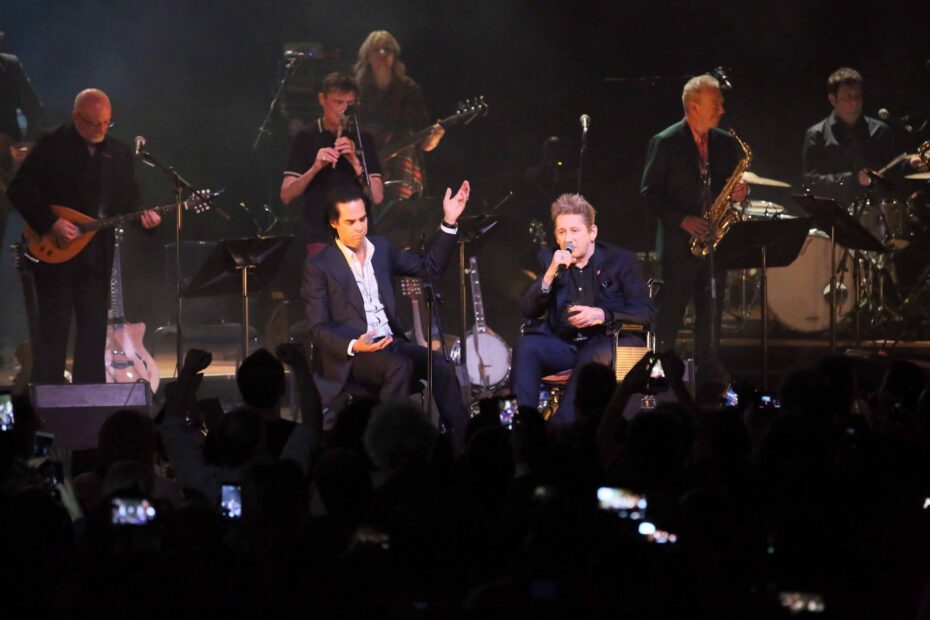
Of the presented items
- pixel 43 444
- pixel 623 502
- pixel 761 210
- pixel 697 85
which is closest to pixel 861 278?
pixel 761 210

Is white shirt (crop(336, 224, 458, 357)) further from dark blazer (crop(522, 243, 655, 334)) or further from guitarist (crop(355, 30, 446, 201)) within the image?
guitarist (crop(355, 30, 446, 201))

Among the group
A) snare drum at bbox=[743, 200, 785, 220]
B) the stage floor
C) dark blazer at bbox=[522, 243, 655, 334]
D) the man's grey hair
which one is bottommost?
the stage floor

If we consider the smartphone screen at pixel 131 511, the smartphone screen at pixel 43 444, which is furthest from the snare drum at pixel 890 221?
Answer: the smartphone screen at pixel 131 511

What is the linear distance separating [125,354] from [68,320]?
1184 millimetres

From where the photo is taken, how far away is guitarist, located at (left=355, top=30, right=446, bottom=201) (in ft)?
36.0

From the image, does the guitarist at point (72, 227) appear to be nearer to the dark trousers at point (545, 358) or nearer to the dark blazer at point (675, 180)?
the dark trousers at point (545, 358)

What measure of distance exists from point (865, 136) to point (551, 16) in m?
2.95

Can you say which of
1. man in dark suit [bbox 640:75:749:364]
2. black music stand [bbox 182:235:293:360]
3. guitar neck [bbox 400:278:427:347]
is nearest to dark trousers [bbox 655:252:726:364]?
man in dark suit [bbox 640:75:749:364]

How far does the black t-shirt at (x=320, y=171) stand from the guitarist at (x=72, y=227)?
3.19ft

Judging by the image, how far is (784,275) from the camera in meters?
11.8

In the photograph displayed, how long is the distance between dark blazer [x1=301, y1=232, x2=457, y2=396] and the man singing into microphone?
3.61ft

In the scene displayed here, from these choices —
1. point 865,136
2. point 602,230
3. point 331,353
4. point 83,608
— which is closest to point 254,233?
point 602,230

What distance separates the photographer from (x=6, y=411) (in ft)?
15.5

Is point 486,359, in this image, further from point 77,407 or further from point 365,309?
point 77,407
